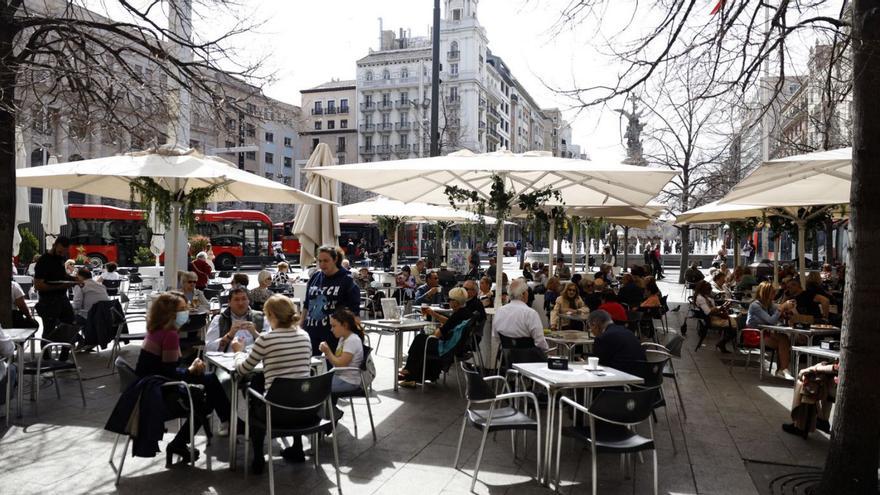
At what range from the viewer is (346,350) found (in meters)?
5.80

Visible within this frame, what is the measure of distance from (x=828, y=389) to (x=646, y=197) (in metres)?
4.43

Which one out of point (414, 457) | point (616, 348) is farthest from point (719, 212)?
point (414, 457)

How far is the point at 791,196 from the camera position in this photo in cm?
945

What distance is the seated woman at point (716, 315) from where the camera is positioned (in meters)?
10.5

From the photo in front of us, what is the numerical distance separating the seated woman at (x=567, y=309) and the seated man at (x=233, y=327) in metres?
4.47

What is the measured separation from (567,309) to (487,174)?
2471 millimetres

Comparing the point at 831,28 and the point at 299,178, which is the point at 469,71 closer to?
the point at 299,178

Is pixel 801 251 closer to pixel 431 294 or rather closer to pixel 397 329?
pixel 431 294

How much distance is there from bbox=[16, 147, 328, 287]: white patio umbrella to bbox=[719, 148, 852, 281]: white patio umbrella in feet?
18.4

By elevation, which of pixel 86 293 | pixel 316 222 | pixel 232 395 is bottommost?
pixel 232 395

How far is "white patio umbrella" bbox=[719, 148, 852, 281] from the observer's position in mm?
6188

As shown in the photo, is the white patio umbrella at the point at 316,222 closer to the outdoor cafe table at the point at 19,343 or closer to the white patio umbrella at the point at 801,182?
the outdoor cafe table at the point at 19,343

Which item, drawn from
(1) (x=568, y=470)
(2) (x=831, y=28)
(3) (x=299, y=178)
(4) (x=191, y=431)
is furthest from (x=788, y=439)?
(3) (x=299, y=178)

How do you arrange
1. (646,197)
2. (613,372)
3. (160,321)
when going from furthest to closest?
(646,197) < (613,372) < (160,321)
